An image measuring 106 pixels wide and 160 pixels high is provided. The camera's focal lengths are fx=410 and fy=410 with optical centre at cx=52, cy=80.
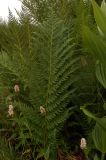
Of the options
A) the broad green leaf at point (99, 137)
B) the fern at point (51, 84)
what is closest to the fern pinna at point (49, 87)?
the fern at point (51, 84)

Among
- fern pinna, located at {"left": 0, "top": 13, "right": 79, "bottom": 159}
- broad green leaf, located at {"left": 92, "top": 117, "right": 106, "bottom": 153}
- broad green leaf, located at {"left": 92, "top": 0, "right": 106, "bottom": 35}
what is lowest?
broad green leaf, located at {"left": 92, "top": 117, "right": 106, "bottom": 153}

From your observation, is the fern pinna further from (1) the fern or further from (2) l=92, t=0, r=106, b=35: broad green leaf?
(2) l=92, t=0, r=106, b=35: broad green leaf

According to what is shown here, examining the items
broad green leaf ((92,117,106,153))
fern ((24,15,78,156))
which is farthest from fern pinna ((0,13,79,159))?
broad green leaf ((92,117,106,153))

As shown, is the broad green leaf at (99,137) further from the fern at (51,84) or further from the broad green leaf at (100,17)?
the broad green leaf at (100,17)

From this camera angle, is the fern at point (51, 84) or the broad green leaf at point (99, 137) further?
the fern at point (51, 84)

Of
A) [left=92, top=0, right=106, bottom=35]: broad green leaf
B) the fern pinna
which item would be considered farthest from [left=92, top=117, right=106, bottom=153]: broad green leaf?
[left=92, top=0, right=106, bottom=35]: broad green leaf

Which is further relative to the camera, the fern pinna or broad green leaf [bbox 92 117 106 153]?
the fern pinna

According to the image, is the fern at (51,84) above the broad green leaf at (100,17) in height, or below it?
Answer: below

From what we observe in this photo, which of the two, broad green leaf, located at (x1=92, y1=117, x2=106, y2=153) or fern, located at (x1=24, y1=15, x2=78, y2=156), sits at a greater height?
fern, located at (x1=24, y1=15, x2=78, y2=156)

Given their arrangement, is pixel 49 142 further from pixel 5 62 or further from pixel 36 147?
pixel 5 62

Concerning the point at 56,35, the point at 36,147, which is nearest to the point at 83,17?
the point at 56,35

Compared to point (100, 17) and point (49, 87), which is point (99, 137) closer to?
point (49, 87)

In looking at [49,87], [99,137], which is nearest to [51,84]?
[49,87]

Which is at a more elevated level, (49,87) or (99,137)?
(49,87)
